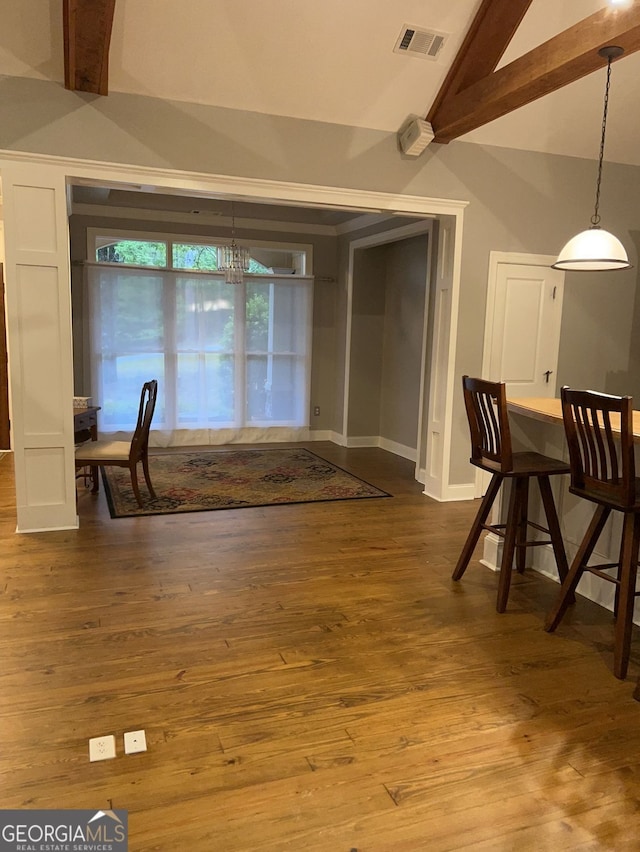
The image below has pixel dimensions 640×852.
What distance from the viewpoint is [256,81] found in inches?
160

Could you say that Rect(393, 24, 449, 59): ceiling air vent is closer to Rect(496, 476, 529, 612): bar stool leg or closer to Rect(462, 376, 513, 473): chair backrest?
Rect(462, 376, 513, 473): chair backrest

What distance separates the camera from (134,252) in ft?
22.7

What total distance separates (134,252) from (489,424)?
16.8ft

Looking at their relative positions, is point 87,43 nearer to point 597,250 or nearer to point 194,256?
point 597,250

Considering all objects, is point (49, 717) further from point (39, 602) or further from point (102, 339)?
point (102, 339)

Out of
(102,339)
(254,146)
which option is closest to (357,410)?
(102,339)

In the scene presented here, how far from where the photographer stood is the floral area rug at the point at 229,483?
486 cm

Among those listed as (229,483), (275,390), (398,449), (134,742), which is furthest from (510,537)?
(275,390)

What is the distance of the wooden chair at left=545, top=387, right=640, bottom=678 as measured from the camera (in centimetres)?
240

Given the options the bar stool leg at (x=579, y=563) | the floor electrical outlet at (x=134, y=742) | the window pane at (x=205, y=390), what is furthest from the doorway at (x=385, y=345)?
the floor electrical outlet at (x=134, y=742)

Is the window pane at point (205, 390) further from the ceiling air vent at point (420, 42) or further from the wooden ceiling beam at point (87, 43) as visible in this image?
the ceiling air vent at point (420, 42)

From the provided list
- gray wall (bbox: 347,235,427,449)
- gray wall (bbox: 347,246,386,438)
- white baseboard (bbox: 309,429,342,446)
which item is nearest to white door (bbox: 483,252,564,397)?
gray wall (bbox: 347,235,427,449)

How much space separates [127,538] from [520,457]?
8.05 ft

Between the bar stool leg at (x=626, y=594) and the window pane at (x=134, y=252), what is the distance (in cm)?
579
